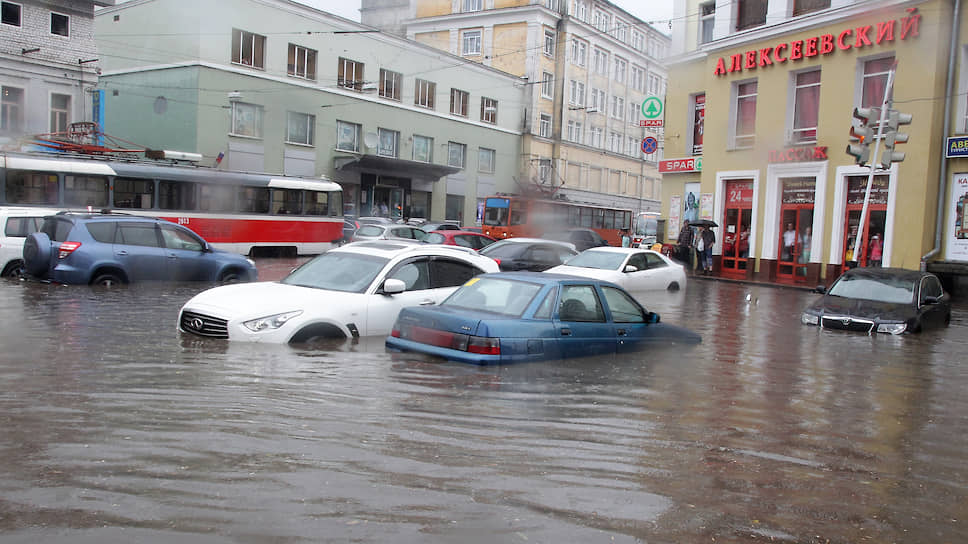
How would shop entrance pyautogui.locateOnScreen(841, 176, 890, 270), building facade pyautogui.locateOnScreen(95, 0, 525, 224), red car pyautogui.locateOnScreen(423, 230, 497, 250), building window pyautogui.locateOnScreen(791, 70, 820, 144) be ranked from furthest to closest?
building facade pyautogui.locateOnScreen(95, 0, 525, 224) < building window pyautogui.locateOnScreen(791, 70, 820, 144) < shop entrance pyautogui.locateOnScreen(841, 176, 890, 270) < red car pyautogui.locateOnScreen(423, 230, 497, 250)

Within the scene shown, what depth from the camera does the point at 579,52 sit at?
58.3 m

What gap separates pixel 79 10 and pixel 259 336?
92.5ft

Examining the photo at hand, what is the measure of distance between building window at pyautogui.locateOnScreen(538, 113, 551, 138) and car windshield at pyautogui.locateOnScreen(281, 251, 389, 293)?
1891 inches

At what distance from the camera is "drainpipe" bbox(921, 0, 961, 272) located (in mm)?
22156

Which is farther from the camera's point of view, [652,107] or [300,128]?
[300,128]

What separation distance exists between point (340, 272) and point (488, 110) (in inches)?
1758

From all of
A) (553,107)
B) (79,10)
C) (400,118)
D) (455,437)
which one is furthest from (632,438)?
(553,107)

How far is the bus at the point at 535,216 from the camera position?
123 ft

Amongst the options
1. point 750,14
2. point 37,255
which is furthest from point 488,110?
point 37,255

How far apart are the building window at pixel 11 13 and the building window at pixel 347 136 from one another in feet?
52.3

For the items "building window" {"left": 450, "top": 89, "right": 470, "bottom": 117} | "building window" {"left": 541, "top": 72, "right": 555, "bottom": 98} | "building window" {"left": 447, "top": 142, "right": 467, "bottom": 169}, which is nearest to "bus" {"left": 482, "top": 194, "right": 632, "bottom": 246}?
"building window" {"left": 447, "top": 142, "right": 467, "bottom": 169}

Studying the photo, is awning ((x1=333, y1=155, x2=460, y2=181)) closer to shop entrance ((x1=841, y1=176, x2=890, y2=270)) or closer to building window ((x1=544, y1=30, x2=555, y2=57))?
building window ((x1=544, y1=30, x2=555, y2=57))

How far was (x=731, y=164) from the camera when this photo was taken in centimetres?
2866

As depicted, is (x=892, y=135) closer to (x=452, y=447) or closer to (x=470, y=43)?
(x=452, y=447)
